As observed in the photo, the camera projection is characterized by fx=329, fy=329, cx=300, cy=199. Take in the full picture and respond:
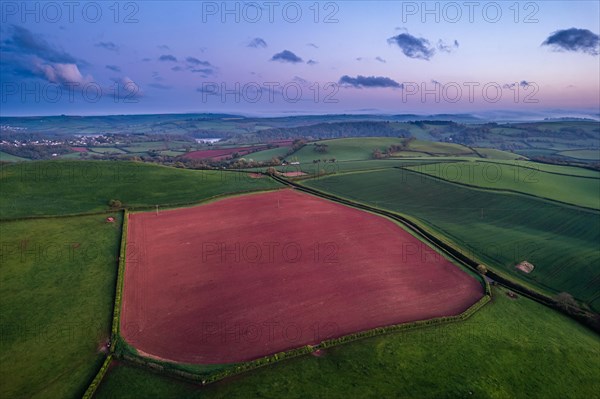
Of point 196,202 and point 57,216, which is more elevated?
point 196,202

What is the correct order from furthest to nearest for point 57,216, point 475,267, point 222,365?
point 57,216, point 475,267, point 222,365

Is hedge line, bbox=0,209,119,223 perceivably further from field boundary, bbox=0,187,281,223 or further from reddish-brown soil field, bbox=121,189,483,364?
reddish-brown soil field, bbox=121,189,483,364

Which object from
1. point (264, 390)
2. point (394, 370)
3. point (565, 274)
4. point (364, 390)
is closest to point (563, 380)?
point (394, 370)

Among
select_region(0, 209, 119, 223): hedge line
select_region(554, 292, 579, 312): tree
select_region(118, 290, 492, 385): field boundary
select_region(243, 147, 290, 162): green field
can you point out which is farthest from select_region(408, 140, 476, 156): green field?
select_region(0, 209, 119, 223): hedge line

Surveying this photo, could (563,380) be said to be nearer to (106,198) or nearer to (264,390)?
(264,390)

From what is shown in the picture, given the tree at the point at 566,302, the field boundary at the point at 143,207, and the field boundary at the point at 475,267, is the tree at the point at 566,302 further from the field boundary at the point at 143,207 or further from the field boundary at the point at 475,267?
the field boundary at the point at 143,207

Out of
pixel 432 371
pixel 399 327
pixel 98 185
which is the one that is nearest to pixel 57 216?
pixel 98 185

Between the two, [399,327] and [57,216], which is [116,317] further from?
[57,216]
